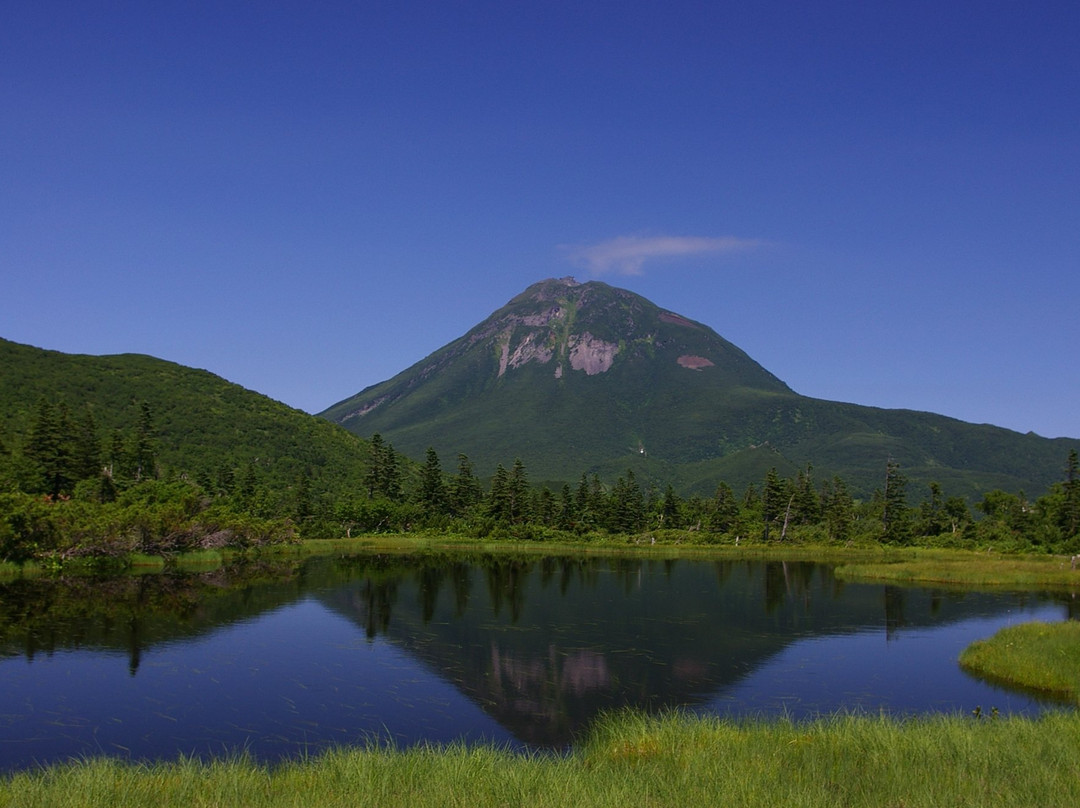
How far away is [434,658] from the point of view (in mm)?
30750

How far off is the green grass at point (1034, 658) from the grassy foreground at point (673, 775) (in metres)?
10.4

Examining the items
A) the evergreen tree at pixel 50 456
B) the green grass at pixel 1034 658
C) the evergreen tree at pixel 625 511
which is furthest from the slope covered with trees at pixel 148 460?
the green grass at pixel 1034 658

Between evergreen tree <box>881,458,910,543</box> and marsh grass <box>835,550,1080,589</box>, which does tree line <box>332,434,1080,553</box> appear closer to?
evergreen tree <box>881,458,910,543</box>

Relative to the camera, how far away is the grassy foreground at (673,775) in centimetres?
1226

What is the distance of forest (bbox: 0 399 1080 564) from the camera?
185 ft

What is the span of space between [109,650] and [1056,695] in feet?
106

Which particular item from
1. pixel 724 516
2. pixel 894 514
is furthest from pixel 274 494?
pixel 894 514

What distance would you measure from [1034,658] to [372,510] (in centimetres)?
7752

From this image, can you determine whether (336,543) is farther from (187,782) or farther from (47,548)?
(187,782)

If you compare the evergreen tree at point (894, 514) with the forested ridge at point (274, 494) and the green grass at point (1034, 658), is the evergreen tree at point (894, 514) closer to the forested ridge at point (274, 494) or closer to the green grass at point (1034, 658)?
the forested ridge at point (274, 494)

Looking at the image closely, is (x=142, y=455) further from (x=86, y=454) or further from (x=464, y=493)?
(x=464, y=493)

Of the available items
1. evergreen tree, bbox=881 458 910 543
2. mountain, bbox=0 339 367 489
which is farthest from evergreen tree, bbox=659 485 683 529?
mountain, bbox=0 339 367 489

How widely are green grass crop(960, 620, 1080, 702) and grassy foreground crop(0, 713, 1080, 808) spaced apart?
34.3ft

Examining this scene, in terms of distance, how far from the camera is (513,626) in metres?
38.4
